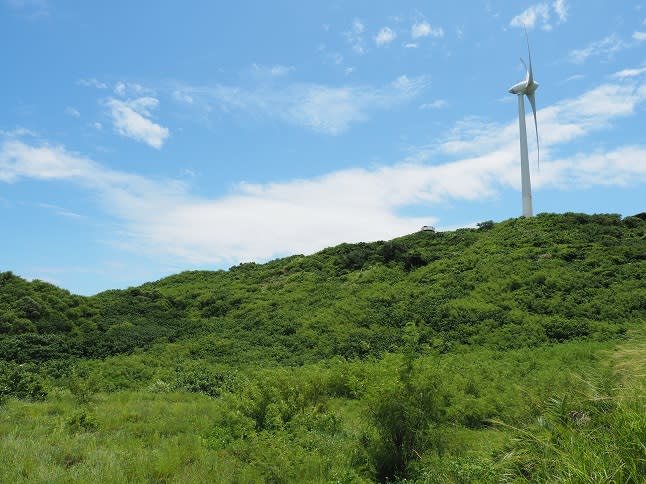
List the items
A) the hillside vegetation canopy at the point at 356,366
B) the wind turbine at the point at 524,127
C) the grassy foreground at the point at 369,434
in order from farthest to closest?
the wind turbine at the point at 524,127 → the hillside vegetation canopy at the point at 356,366 → the grassy foreground at the point at 369,434

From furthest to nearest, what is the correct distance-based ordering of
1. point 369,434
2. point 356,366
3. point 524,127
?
point 524,127 → point 356,366 → point 369,434

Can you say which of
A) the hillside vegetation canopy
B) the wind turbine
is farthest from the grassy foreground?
the wind turbine

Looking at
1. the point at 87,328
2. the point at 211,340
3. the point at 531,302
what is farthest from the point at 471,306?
the point at 87,328

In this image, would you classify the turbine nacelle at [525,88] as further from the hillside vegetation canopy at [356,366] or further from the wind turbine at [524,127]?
the hillside vegetation canopy at [356,366]

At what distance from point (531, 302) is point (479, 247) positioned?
1089cm

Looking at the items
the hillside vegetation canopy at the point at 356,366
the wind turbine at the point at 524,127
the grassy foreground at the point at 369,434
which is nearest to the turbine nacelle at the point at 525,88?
the wind turbine at the point at 524,127

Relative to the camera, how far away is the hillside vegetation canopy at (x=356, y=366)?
25.9 feet

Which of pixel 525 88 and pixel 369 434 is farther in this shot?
pixel 525 88

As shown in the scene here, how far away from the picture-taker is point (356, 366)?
15344mm

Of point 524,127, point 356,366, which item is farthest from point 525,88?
point 356,366

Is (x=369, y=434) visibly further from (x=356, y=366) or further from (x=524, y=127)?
(x=524, y=127)

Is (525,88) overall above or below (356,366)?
above

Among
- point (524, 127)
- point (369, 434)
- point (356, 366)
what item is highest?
point (524, 127)

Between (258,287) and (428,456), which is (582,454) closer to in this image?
(428,456)
